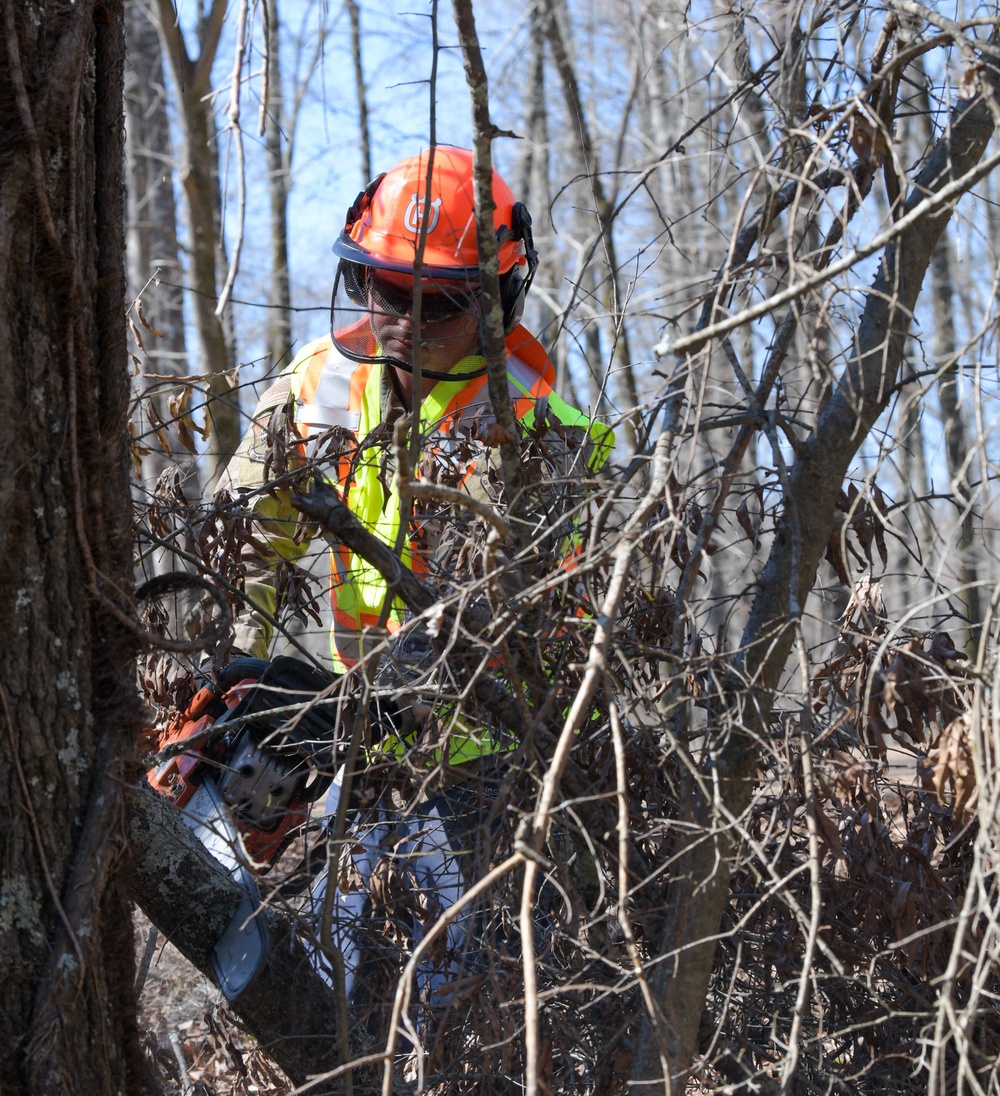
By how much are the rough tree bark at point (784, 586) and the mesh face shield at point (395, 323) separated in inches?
41.9

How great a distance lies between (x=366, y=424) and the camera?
3059 mm

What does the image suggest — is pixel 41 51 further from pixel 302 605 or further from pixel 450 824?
pixel 450 824

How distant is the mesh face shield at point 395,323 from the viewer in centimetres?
289

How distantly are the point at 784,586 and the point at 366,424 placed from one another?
1.38 meters

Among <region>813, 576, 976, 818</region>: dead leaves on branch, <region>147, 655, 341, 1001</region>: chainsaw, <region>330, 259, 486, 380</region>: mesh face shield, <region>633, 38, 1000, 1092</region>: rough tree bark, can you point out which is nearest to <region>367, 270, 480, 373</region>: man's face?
<region>330, 259, 486, 380</region>: mesh face shield

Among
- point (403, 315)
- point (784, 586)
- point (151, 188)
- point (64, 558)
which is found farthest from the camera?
point (151, 188)

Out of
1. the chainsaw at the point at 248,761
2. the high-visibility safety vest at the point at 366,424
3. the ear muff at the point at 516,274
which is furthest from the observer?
the ear muff at the point at 516,274

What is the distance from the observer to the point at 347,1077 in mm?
1839

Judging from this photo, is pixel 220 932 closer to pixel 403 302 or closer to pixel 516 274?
pixel 403 302

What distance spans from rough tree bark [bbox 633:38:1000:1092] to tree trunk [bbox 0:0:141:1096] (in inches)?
40.4

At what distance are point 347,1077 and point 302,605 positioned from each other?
42.7 inches

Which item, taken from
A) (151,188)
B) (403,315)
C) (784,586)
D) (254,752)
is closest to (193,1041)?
(254,752)

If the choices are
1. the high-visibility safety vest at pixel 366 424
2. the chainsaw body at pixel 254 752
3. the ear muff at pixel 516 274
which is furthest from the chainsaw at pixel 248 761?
the ear muff at pixel 516 274

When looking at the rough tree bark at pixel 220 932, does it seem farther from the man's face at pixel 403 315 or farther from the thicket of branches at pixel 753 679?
the man's face at pixel 403 315
